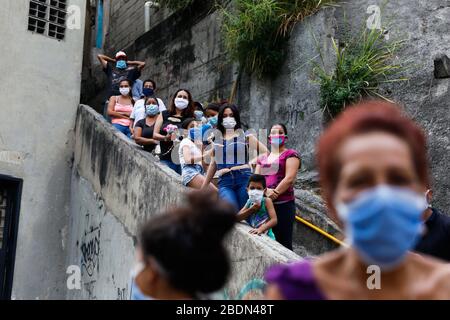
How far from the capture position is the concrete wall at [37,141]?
830cm

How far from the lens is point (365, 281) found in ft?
5.39

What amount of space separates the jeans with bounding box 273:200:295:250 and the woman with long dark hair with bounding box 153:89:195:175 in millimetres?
1885

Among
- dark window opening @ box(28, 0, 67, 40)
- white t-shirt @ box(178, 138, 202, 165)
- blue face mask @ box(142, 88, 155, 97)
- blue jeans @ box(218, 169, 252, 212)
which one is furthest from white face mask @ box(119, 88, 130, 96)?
blue jeans @ box(218, 169, 252, 212)

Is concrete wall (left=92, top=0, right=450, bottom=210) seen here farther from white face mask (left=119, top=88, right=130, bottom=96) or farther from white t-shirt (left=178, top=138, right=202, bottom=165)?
Result: white t-shirt (left=178, top=138, right=202, bottom=165)

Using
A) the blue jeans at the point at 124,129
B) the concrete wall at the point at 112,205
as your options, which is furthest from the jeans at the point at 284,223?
the blue jeans at the point at 124,129

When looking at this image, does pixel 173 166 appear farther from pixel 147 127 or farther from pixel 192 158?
pixel 192 158

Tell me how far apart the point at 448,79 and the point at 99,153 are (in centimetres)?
464

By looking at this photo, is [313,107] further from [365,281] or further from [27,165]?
[365,281]

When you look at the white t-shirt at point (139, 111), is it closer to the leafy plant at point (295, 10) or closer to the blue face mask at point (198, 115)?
the blue face mask at point (198, 115)

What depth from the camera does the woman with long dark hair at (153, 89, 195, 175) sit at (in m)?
6.47

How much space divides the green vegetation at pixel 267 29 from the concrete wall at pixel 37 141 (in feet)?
9.39

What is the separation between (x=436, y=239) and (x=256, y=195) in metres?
1.59
